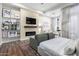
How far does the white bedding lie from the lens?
A: 1407 mm

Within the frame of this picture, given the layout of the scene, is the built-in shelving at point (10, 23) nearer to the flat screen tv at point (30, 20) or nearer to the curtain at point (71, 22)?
the flat screen tv at point (30, 20)

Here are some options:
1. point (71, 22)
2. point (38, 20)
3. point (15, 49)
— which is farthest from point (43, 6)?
point (15, 49)

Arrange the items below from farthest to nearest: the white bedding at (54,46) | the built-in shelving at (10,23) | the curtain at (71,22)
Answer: the built-in shelving at (10,23) < the curtain at (71,22) < the white bedding at (54,46)

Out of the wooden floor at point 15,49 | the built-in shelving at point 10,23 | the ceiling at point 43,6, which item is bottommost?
the wooden floor at point 15,49

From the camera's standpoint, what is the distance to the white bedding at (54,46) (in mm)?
1407

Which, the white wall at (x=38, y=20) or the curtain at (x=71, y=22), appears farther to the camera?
the white wall at (x=38, y=20)

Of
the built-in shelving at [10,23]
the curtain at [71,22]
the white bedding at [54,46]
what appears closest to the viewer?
the white bedding at [54,46]

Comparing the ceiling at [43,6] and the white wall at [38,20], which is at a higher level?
the ceiling at [43,6]

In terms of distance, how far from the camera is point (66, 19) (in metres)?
1.63

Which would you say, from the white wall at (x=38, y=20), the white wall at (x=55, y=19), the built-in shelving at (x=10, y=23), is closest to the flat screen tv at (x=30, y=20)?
the white wall at (x=38, y=20)

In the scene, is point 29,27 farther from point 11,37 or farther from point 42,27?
point 11,37

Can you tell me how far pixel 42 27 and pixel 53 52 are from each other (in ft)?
1.95

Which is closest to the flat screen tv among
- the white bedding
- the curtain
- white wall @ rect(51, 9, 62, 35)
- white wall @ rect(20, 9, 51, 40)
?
white wall @ rect(20, 9, 51, 40)

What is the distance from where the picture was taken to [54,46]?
1.51 metres
